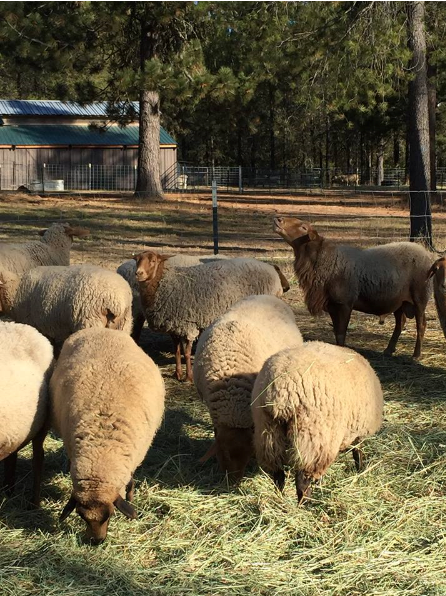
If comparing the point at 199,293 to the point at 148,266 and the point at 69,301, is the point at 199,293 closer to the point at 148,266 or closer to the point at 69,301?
the point at 148,266

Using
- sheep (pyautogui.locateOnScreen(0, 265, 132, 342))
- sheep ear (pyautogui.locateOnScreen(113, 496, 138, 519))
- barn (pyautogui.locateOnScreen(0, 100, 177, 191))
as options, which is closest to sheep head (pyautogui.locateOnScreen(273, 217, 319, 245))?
sheep (pyautogui.locateOnScreen(0, 265, 132, 342))

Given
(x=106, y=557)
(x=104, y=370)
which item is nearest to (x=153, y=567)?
(x=106, y=557)

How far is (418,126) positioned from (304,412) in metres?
12.4

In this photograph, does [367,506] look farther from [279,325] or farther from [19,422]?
[19,422]

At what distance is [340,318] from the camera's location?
868 cm

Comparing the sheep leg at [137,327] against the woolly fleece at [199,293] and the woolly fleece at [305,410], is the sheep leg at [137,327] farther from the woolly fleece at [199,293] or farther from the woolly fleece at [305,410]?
the woolly fleece at [305,410]

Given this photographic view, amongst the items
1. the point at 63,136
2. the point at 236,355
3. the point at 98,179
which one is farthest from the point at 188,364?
the point at 63,136

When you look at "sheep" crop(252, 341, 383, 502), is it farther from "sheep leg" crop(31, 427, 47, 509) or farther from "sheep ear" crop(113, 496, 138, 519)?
"sheep leg" crop(31, 427, 47, 509)

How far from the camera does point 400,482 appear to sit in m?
5.13

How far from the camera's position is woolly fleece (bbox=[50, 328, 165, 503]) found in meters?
4.25

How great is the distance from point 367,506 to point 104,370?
1873mm

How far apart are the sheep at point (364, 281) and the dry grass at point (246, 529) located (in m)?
2.05

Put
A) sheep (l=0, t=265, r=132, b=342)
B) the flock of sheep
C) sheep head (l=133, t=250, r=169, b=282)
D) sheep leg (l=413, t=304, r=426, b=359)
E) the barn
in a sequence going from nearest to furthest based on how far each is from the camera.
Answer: the flock of sheep, sheep (l=0, t=265, r=132, b=342), sheep head (l=133, t=250, r=169, b=282), sheep leg (l=413, t=304, r=426, b=359), the barn

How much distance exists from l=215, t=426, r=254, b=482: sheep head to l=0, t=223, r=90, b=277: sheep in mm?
4422
